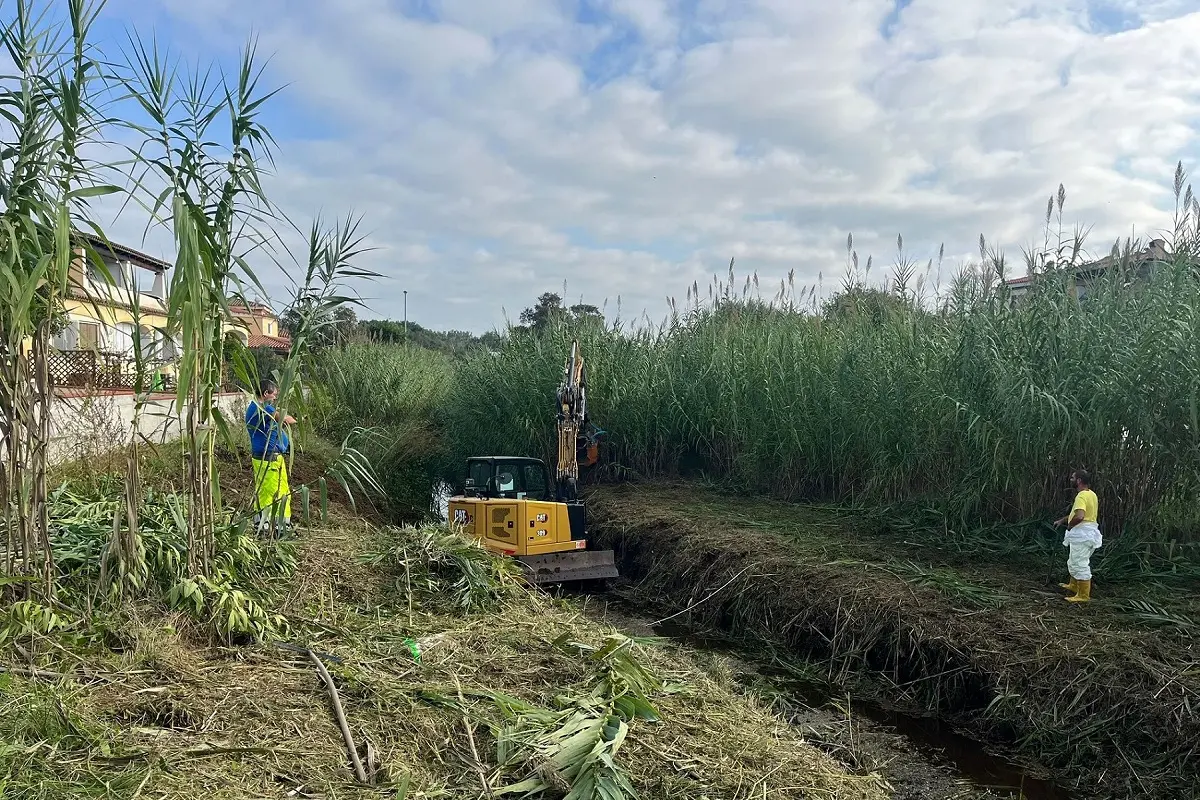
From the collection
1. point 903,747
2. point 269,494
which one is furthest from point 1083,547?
point 269,494

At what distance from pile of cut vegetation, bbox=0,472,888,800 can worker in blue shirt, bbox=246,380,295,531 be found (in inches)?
10.9

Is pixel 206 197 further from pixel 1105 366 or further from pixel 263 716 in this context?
pixel 1105 366

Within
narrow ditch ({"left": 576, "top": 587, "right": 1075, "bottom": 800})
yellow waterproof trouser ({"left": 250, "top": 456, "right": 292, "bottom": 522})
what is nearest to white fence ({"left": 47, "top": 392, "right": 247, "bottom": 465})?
yellow waterproof trouser ({"left": 250, "top": 456, "right": 292, "bottom": 522})

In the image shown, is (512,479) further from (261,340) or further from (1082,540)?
(1082,540)

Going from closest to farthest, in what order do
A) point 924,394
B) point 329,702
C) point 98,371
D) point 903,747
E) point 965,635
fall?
point 329,702, point 903,747, point 965,635, point 98,371, point 924,394

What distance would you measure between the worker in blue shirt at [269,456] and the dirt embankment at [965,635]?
397 centimetres

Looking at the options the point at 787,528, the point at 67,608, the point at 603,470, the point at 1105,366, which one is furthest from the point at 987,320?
the point at 67,608

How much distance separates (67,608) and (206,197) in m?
2.21

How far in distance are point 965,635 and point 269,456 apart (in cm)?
490

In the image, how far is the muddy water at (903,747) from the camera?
15.6 feet

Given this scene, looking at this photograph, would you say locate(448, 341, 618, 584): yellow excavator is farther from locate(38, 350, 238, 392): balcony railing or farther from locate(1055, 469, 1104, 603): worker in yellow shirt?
locate(1055, 469, 1104, 603): worker in yellow shirt

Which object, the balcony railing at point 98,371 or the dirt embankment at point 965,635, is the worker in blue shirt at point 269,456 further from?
the dirt embankment at point 965,635

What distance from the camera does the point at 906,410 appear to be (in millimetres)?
8391

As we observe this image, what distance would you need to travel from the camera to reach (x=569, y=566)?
330 inches
